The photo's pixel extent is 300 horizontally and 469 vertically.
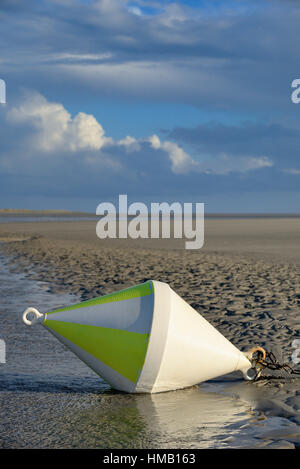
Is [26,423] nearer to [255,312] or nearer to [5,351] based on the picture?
[5,351]

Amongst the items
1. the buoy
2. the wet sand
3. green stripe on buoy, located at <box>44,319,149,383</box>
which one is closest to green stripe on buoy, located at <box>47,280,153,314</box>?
the buoy

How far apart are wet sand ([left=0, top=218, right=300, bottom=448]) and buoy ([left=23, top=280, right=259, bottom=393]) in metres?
0.70

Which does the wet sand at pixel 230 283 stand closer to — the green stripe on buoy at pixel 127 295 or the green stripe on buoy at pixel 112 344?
the green stripe on buoy at pixel 112 344

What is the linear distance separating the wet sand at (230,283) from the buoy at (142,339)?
0.70m

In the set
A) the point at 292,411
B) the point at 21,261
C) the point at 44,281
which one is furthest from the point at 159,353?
the point at 21,261

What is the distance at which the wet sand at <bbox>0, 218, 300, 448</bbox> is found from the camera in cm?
628

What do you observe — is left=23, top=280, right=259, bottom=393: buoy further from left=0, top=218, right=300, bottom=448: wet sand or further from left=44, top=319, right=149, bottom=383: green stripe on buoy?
left=0, top=218, right=300, bottom=448: wet sand

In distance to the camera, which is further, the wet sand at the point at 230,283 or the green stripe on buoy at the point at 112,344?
the wet sand at the point at 230,283

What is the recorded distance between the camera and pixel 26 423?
17.6 ft

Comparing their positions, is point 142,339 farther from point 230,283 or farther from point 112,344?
point 230,283

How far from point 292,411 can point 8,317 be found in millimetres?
6293

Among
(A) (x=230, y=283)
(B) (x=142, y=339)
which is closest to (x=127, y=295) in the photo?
(B) (x=142, y=339)

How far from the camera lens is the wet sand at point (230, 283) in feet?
20.6

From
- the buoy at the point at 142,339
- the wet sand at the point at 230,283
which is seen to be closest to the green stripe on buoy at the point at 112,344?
the buoy at the point at 142,339
